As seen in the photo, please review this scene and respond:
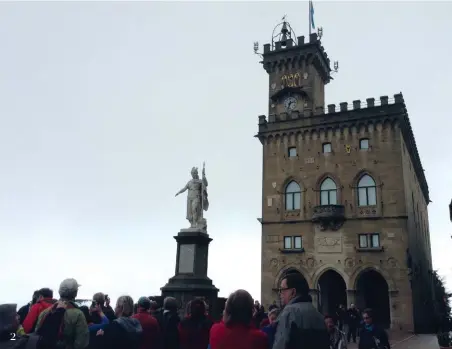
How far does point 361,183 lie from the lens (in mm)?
34094

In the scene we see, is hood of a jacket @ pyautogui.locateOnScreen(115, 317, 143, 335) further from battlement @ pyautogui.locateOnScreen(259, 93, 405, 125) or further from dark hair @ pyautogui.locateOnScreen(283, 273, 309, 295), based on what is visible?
battlement @ pyautogui.locateOnScreen(259, 93, 405, 125)

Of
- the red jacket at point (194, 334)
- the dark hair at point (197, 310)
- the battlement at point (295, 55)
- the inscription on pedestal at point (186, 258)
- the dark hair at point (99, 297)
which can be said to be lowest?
the red jacket at point (194, 334)

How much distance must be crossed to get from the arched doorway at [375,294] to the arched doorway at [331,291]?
1754mm

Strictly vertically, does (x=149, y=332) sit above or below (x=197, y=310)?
below

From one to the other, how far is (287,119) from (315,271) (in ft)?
43.6

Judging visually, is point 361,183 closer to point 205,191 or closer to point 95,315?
point 205,191

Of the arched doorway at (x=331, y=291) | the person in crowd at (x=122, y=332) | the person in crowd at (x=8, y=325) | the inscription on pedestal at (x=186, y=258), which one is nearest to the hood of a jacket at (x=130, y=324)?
the person in crowd at (x=122, y=332)

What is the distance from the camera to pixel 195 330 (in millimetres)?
6930

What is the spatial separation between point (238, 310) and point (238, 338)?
0.89 ft

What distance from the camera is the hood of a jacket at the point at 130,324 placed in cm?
589

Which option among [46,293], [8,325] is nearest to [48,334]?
[8,325]

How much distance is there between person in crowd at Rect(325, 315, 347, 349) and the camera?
355 inches

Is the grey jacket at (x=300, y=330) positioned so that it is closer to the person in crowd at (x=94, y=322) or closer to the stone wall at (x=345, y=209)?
the person in crowd at (x=94, y=322)

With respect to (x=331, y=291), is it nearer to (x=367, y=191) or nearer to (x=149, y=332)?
(x=367, y=191)
